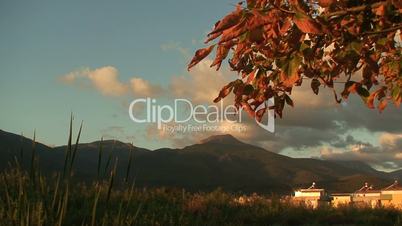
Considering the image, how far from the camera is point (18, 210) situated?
4090 mm

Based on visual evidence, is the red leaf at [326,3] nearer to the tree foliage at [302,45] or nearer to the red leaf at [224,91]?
the tree foliage at [302,45]

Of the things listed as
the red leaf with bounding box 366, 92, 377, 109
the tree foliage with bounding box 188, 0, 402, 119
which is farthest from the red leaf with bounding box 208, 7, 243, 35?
the red leaf with bounding box 366, 92, 377, 109

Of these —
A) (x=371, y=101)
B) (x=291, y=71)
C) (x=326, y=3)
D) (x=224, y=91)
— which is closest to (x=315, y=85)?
(x=371, y=101)

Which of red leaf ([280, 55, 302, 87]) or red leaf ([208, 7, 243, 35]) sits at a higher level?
red leaf ([208, 7, 243, 35])

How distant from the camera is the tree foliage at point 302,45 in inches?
101

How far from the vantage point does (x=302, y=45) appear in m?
3.12

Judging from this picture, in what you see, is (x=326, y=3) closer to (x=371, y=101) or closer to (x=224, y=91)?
(x=224, y=91)

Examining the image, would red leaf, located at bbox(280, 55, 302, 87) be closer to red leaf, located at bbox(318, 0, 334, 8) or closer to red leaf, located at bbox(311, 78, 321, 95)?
red leaf, located at bbox(318, 0, 334, 8)

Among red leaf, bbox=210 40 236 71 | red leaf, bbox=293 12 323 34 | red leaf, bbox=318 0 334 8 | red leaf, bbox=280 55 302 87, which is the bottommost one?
red leaf, bbox=280 55 302 87

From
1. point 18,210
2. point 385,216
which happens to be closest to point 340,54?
point 18,210

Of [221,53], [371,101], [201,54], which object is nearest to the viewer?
[201,54]

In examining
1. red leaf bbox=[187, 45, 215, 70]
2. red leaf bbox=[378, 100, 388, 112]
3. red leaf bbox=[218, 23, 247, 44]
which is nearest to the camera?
red leaf bbox=[218, 23, 247, 44]

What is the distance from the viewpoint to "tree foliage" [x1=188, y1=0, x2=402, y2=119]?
2.58 metres

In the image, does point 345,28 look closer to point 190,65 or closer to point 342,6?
point 342,6
